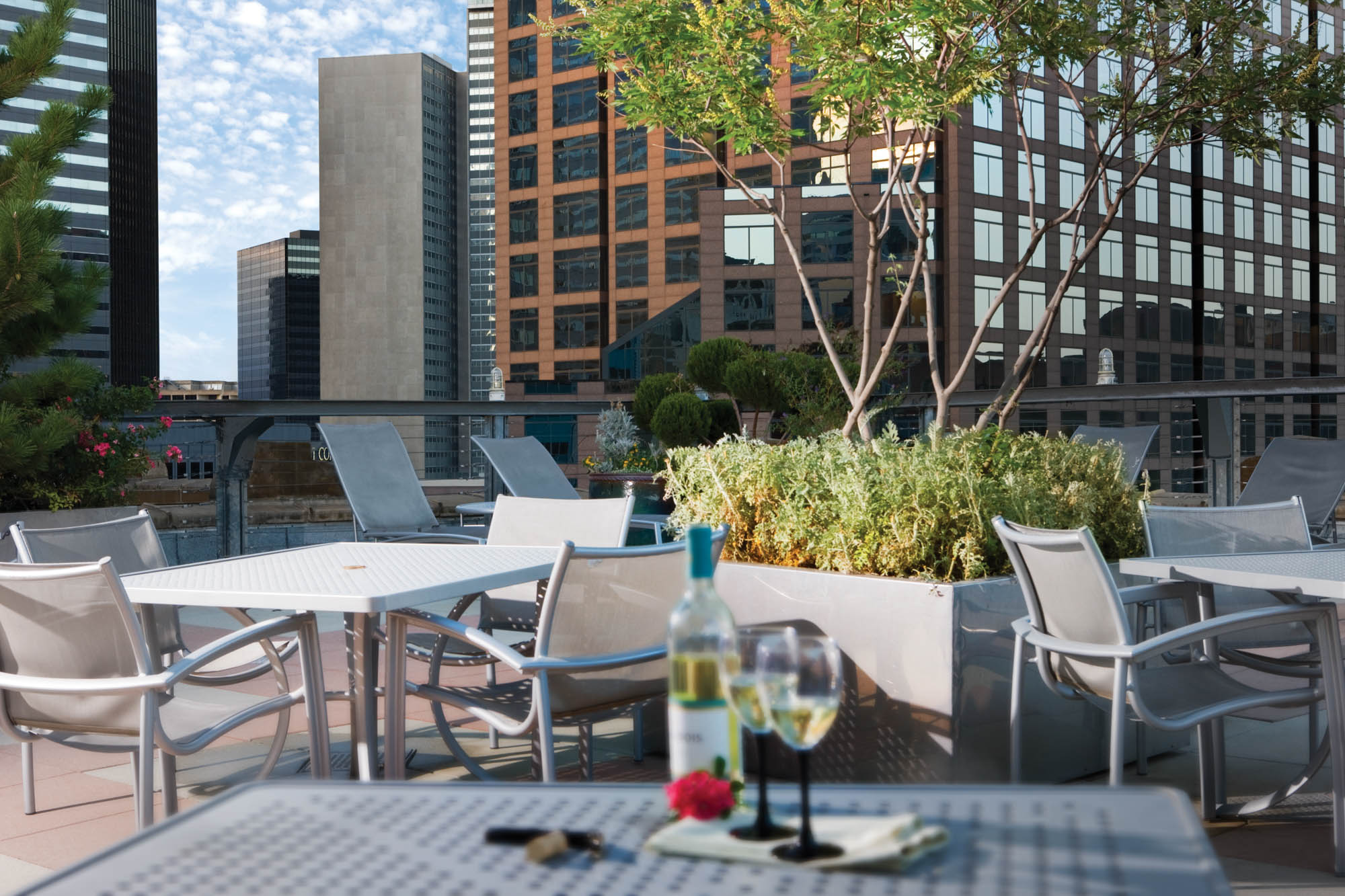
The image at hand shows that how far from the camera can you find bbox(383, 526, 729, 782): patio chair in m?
2.56

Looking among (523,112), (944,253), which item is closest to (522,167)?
(523,112)

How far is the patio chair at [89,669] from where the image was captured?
94.3 inches

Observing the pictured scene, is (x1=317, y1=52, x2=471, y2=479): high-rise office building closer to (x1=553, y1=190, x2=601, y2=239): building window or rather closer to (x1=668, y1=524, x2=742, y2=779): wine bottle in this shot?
(x1=553, y1=190, x2=601, y2=239): building window

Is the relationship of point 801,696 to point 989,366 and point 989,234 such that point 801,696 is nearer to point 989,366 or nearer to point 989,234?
point 989,234

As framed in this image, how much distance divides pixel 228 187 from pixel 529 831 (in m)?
100

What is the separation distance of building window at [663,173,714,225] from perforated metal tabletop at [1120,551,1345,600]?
58599mm

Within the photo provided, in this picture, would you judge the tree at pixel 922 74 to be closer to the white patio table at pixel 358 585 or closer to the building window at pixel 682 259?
the white patio table at pixel 358 585

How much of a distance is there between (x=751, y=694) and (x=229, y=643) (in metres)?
1.81

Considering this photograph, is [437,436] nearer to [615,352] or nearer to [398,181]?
[398,181]

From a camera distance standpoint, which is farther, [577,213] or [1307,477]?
[577,213]

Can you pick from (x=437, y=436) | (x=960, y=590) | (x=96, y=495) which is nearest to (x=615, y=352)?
(x=96, y=495)

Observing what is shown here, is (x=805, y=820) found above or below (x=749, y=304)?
below

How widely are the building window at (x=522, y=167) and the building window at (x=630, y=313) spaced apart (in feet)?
30.3

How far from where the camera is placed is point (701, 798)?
3.58 ft
